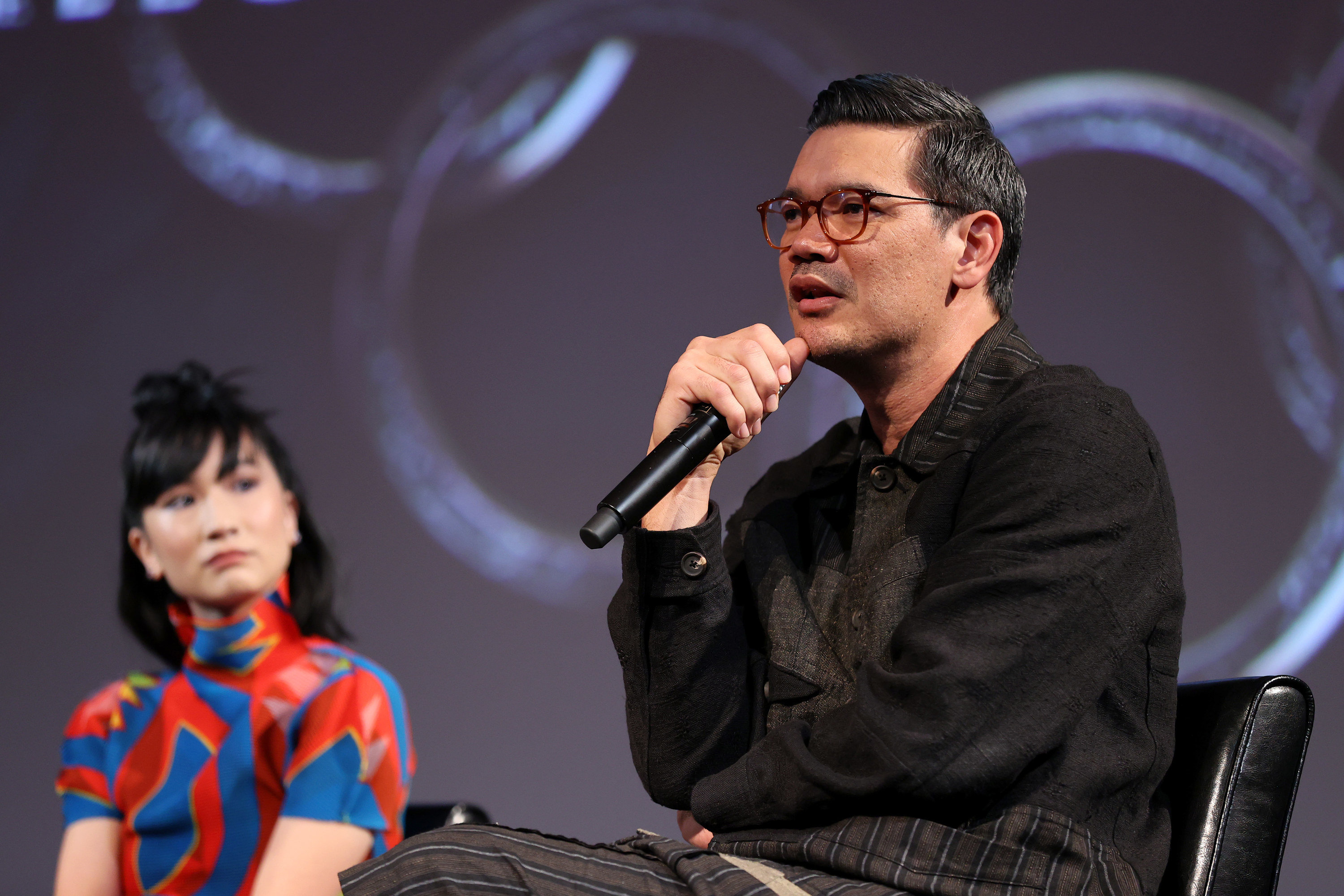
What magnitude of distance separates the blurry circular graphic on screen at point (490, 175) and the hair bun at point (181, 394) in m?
0.80

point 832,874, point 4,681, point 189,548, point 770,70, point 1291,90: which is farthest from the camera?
point 4,681

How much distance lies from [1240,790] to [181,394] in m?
1.85

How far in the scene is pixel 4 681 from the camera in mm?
3150

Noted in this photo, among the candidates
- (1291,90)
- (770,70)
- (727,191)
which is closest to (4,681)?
(727,191)

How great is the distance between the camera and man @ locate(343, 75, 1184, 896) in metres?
1.08

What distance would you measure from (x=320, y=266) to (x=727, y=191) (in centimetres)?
109

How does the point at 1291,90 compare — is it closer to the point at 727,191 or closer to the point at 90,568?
the point at 727,191

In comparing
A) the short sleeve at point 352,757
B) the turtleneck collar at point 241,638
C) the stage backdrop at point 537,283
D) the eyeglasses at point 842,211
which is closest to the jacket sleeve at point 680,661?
the eyeglasses at point 842,211

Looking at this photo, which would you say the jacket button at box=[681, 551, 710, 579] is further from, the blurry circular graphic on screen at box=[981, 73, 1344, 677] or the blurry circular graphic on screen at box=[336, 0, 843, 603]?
the blurry circular graphic on screen at box=[981, 73, 1344, 677]

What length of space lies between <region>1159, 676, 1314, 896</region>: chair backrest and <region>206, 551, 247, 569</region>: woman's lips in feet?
5.16

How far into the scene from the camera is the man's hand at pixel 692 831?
1451 mm

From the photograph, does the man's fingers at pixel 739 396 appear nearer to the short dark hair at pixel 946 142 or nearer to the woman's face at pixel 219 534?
the short dark hair at pixel 946 142

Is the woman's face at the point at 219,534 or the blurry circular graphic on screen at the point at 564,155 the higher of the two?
the blurry circular graphic on screen at the point at 564,155

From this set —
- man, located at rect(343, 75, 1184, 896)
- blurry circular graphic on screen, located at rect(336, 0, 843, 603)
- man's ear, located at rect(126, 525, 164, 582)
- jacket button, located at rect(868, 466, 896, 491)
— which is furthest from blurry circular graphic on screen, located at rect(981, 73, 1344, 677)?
man's ear, located at rect(126, 525, 164, 582)
